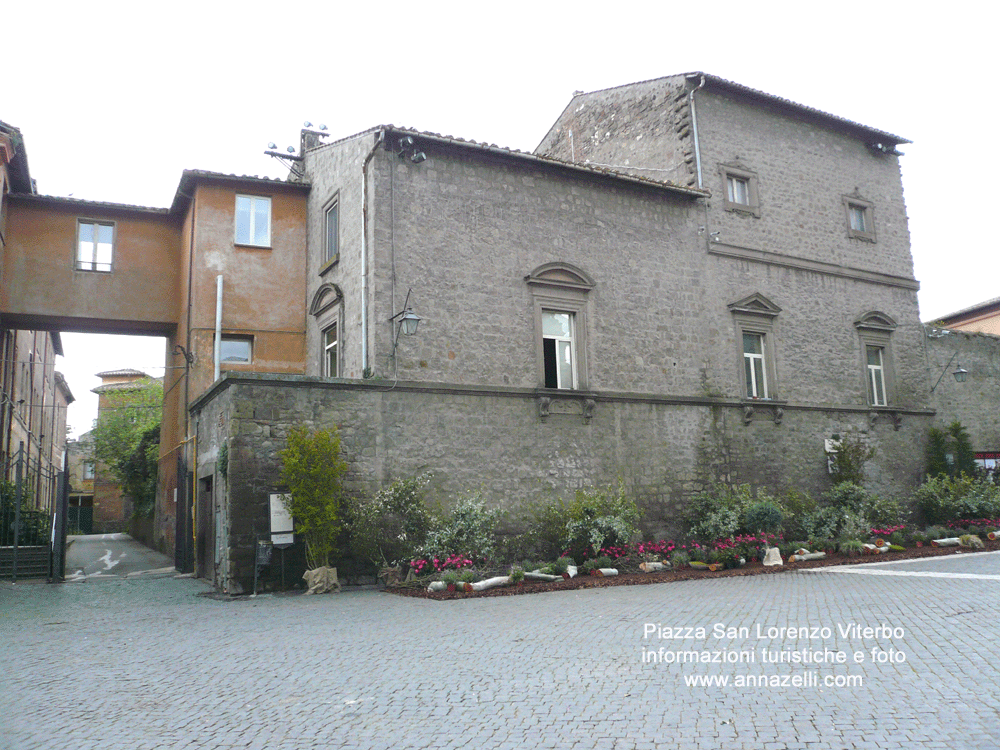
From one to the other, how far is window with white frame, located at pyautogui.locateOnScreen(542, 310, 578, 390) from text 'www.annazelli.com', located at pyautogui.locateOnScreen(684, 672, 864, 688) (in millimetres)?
10690

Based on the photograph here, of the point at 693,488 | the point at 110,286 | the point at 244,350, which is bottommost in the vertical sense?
the point at 693,488

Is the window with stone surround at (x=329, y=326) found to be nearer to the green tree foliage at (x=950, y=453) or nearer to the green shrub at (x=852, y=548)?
the green shrub at (x=852, y=548)

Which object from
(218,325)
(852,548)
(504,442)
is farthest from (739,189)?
(218,325)

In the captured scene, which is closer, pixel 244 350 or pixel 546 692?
pixel 546 692

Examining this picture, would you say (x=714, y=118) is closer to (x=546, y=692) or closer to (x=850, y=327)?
(x=850, y=327)

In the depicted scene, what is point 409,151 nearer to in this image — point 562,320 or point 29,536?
point 562,320

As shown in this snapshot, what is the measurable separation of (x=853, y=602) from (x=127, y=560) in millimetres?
19769

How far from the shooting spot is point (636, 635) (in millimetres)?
7867

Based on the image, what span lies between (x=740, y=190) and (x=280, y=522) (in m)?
14.2

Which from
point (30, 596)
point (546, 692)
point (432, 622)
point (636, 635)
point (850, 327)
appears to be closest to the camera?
point (546, 692)

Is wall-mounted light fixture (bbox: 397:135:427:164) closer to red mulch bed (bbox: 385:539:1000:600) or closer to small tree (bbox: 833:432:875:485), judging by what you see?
red mulch bed (bbox: 385:539:1000:600)

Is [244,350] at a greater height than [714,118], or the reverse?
[714,118]

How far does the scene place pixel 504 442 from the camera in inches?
607

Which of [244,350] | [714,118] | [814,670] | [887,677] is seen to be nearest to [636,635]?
[814,670]
